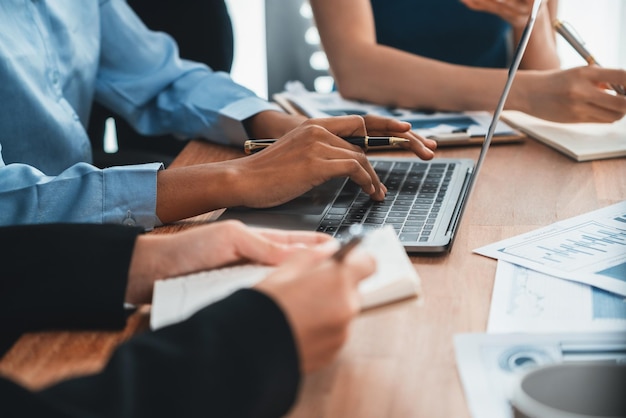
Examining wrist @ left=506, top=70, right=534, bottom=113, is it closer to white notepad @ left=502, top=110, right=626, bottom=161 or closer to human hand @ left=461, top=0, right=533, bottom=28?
white notepad @ left=502, top=110, right=626, bottom=161

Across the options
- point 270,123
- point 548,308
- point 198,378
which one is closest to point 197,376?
point 198,378

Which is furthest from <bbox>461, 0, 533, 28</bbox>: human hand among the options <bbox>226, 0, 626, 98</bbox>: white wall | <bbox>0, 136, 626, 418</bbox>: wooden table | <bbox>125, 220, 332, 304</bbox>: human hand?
<bbox>226, 0, 626, 98</bbox>: white wall

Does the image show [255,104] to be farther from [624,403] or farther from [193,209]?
[624,403]

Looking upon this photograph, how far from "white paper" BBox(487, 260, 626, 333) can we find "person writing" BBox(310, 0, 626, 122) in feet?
2.06

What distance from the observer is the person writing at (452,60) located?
1401mm

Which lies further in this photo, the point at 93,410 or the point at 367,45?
the point at 367,45

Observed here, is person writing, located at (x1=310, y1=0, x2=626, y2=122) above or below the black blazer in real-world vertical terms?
below

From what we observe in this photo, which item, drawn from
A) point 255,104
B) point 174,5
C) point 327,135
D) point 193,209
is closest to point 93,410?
point 193,209

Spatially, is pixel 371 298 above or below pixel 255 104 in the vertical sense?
above

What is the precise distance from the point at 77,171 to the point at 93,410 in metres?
0.53

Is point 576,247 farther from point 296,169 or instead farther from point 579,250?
point 296,169

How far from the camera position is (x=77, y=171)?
104 centimetres

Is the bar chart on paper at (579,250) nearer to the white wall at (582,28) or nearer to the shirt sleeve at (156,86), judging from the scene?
the shirt sleeve at (156,86)

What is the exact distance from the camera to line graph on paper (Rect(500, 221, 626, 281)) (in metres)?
0.89
